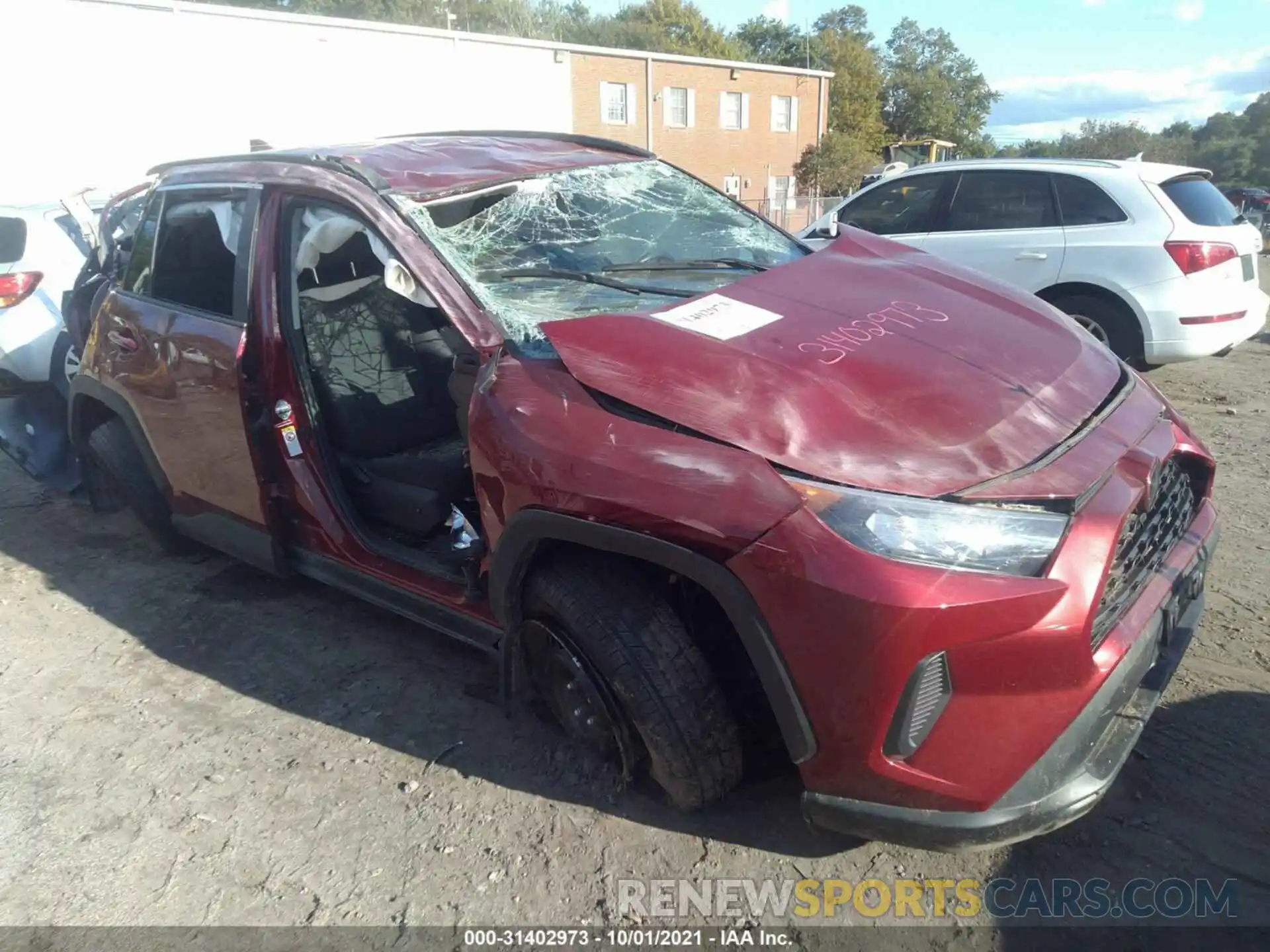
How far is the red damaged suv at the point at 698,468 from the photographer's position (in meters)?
1.89

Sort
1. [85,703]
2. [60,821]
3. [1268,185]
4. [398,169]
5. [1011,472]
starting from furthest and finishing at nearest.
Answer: [1268,185] → [85,703] → [398,169] → [60,821] → [1011,472]

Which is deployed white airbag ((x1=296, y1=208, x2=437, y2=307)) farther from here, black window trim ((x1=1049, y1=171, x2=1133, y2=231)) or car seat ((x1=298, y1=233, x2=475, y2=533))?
black window trim ((x1=1049, y1=171, x2=1133, y2=231))

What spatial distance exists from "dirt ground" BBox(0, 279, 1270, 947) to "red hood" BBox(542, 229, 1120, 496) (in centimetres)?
108

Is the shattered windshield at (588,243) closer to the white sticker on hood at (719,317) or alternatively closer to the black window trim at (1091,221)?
the white sticker on hood at (719,317)

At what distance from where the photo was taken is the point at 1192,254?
18.8 feet

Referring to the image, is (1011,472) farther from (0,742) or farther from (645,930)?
(0,742)

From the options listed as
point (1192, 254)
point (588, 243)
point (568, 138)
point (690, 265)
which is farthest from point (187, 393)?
point (1192, 254)

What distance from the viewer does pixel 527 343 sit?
251cm

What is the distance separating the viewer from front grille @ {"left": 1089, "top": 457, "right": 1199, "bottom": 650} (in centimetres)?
204

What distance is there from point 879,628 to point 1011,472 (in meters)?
0.52

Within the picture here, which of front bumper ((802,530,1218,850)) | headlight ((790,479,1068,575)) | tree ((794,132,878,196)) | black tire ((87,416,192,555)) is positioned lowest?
tree ((794,132,878,196))

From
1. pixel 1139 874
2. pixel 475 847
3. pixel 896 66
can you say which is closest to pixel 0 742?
pixel 475 847

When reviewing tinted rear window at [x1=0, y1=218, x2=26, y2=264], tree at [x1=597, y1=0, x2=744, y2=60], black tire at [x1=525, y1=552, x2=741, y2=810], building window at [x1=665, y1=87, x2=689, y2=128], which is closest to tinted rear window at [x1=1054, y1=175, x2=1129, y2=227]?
black tire at [x1=525, y1=552, x2=741, y2=810]

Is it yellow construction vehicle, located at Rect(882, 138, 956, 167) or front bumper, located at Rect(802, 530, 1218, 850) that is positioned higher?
front bumper, located at Rect(802, 530, 1218, 850)
